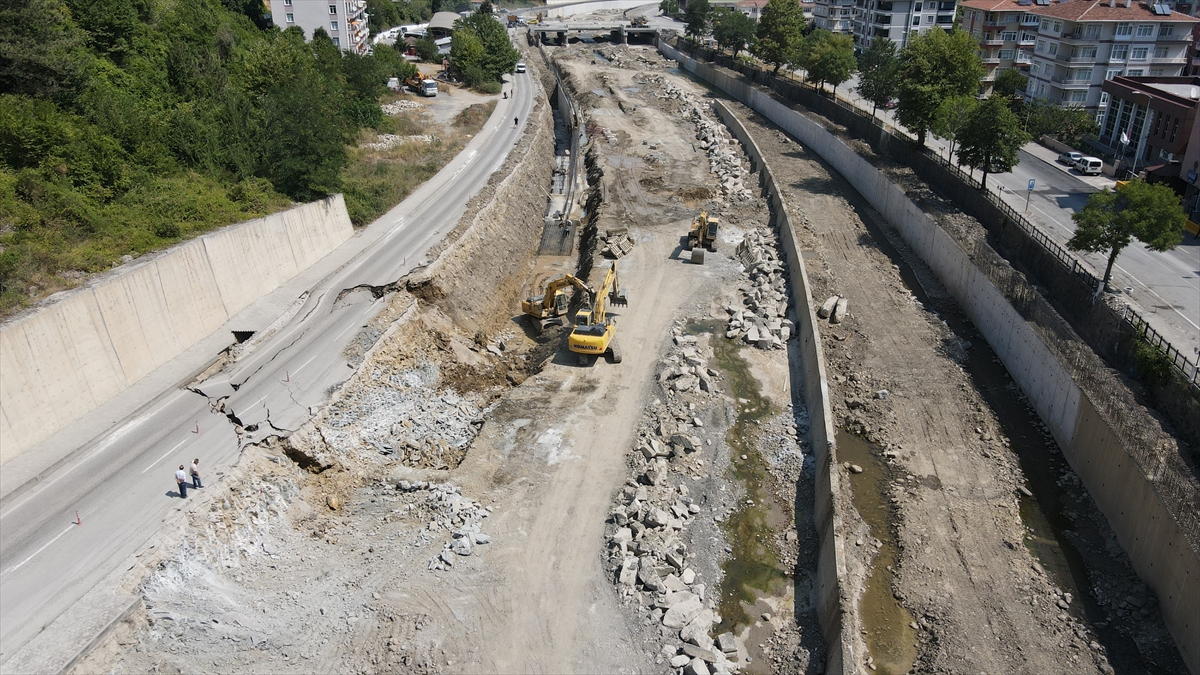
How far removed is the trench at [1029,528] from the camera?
70.6 ft

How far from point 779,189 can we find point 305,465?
135ft

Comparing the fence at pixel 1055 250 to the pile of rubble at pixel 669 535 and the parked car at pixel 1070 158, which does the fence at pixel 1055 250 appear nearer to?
the parked car at pixel 1070 158

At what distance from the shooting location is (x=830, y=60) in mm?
74250

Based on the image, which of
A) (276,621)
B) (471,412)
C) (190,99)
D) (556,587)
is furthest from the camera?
(190,99)

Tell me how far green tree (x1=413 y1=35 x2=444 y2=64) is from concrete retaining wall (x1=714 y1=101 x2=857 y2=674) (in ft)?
231

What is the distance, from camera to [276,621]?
19984 millimetres

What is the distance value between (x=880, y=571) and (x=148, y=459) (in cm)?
2297

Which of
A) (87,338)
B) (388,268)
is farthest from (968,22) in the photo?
(87,338)

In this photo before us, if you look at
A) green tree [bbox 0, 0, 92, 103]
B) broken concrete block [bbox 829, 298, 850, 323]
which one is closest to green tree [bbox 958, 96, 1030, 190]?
broken concrete block [bbox 829, 298, 850, 323]

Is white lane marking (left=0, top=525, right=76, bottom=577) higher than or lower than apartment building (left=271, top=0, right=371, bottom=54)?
lower

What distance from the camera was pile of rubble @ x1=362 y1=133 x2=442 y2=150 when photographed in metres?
59.8

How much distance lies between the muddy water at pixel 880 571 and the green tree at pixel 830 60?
54.4 metres

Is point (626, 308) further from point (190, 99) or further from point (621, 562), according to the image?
point (190, 99)

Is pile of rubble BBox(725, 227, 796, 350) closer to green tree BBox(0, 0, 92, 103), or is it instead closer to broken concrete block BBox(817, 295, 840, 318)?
broken concrete block BBox(817, 295, 840, 318)
